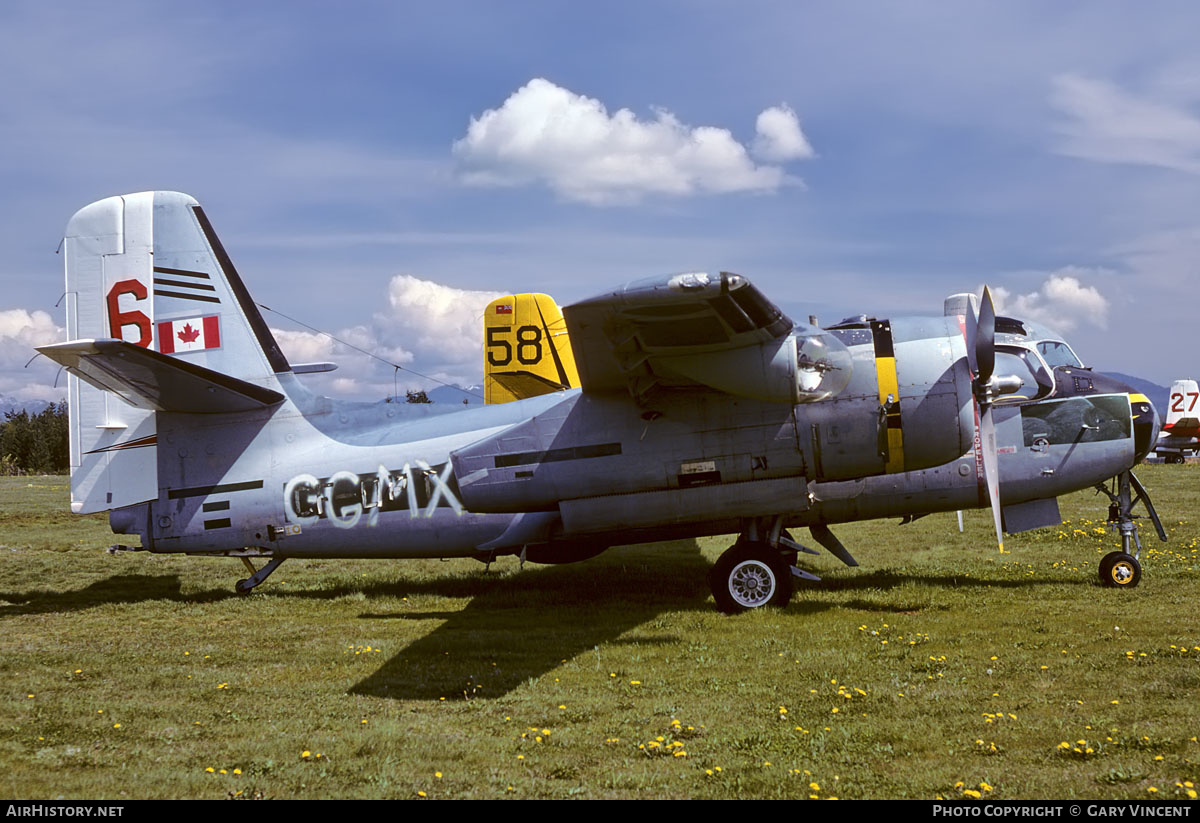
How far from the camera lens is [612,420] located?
469 inches

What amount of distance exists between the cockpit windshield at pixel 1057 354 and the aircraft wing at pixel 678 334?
5597 mm

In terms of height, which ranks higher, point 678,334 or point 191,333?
point 191,333

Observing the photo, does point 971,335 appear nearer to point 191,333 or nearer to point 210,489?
point 210,489

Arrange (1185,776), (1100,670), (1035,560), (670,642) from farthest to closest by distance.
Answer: (1035,560) → (670,642) → (1100,670) → (1185,776)

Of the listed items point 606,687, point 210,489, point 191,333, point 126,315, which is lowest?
point 606,687

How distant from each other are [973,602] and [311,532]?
9994mm

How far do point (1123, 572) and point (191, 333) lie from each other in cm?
1515

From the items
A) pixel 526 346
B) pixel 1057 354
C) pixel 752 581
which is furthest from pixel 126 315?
pixel 1057 354

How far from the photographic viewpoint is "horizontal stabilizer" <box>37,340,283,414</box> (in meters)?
10.9

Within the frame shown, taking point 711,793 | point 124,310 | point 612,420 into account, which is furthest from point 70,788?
point 124,310

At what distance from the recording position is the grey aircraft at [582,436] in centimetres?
1142

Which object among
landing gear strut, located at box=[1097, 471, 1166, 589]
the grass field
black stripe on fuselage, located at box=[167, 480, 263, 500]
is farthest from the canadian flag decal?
landing gear strut, located at box=[1097, 471, 1166, 589]

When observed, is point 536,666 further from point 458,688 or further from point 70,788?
point 70,788

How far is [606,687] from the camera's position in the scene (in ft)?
29.3
